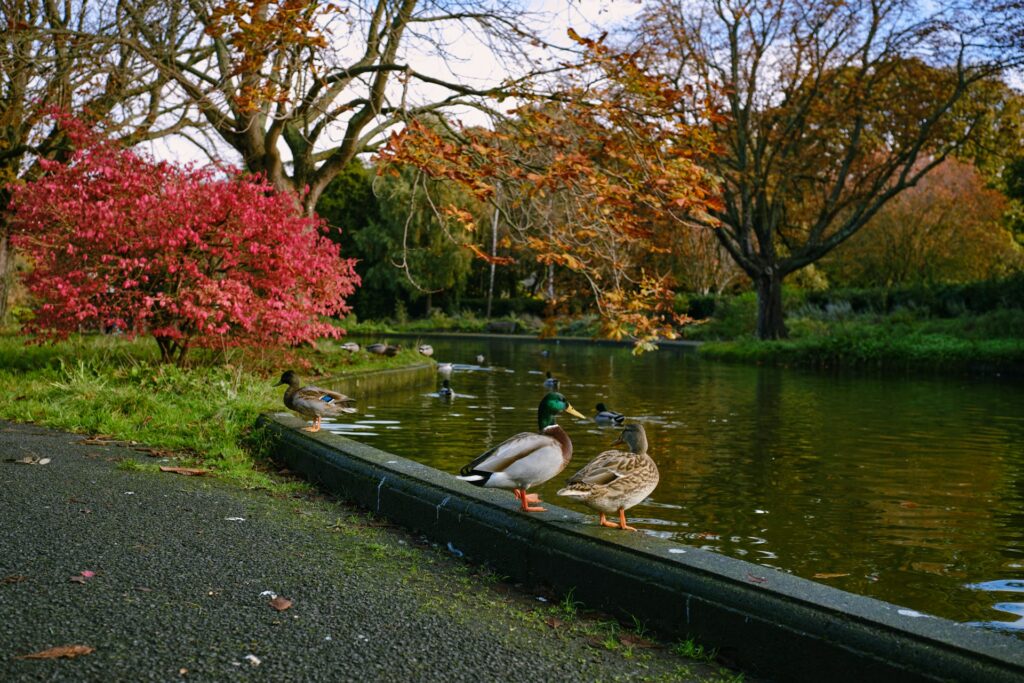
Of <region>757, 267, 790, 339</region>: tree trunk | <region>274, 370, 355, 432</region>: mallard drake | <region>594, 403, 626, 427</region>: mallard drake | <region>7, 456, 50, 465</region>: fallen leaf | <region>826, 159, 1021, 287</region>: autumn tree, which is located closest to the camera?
<region>7, 456, 50, 465</region>: fallen leaf

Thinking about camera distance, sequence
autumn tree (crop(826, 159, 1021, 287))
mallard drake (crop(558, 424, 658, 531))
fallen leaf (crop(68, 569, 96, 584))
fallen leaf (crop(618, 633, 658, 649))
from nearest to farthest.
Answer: fallen leaf (crop(618, 633, 658, 649)) → fallen leaf (crop(68, 569, 96, 584)) → mallard drake (crop(558, 424, 658, 531)) → autumn tree (crop(826, 159, 1021, 287))

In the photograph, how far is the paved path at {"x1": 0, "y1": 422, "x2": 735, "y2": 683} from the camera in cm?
388

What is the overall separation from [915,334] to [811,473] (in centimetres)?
2083

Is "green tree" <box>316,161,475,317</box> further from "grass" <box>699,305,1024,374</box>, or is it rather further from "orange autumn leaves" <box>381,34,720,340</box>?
"orange autumn leaves" <box>381,34,720,340</box>

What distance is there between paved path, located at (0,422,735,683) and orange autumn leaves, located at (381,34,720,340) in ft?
16.5

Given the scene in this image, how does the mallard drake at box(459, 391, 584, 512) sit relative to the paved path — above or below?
above

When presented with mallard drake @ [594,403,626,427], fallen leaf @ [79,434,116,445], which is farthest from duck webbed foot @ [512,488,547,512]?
mallard drake @ [594,403,626,427]

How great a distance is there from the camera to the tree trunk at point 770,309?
33.4 m

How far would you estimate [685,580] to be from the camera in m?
4.46

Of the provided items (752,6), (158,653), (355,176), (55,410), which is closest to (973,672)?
(158,653)

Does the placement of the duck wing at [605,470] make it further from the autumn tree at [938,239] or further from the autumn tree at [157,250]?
the autumn tree at [938,239]

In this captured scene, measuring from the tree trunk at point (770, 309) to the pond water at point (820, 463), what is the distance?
10689 millimetres

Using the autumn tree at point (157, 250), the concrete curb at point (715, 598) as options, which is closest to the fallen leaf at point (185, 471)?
the concrete curb at point (715, 598)

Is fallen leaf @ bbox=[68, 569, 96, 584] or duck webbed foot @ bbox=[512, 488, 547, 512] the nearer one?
fallen leaf @ bbox=[68, 569, 96, 584]
